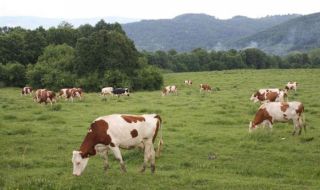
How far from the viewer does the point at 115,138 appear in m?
13.3

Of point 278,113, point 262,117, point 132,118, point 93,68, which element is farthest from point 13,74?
point 132,118

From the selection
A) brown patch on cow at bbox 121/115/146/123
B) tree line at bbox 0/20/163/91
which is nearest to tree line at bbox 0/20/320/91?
tree line at bbox 0/20/163/91

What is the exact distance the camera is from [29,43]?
2805 inches

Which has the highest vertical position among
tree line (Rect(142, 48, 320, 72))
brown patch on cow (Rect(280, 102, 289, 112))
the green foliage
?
tree line (Rect(142, 48, 320, 72))

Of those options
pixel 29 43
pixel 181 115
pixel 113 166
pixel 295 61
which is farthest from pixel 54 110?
pixel 295 61

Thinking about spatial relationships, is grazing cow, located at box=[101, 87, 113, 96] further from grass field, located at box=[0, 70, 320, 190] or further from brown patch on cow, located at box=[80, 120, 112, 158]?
brown patch on cow, located at box=[80, 120, 112, 158]

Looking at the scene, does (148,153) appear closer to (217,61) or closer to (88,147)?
(88,147)

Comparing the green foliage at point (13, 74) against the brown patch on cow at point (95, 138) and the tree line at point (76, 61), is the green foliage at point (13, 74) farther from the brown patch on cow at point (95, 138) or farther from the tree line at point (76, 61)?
the brown patch on cow at point (95, 138)

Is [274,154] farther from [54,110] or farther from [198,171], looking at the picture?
[54,110]

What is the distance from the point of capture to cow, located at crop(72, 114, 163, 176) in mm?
13227

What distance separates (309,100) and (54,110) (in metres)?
19.0

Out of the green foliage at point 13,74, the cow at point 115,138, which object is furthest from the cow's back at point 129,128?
the green foliage at point 13,74

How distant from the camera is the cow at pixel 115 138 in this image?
43.4 feet

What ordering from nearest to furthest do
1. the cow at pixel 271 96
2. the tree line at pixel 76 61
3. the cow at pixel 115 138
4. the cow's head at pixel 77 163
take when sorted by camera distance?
the cow's head at pixel 77 163 → the cow at pixel 115 138 → the cow at pixel 271 96 → the tree line at pixel 76 61
